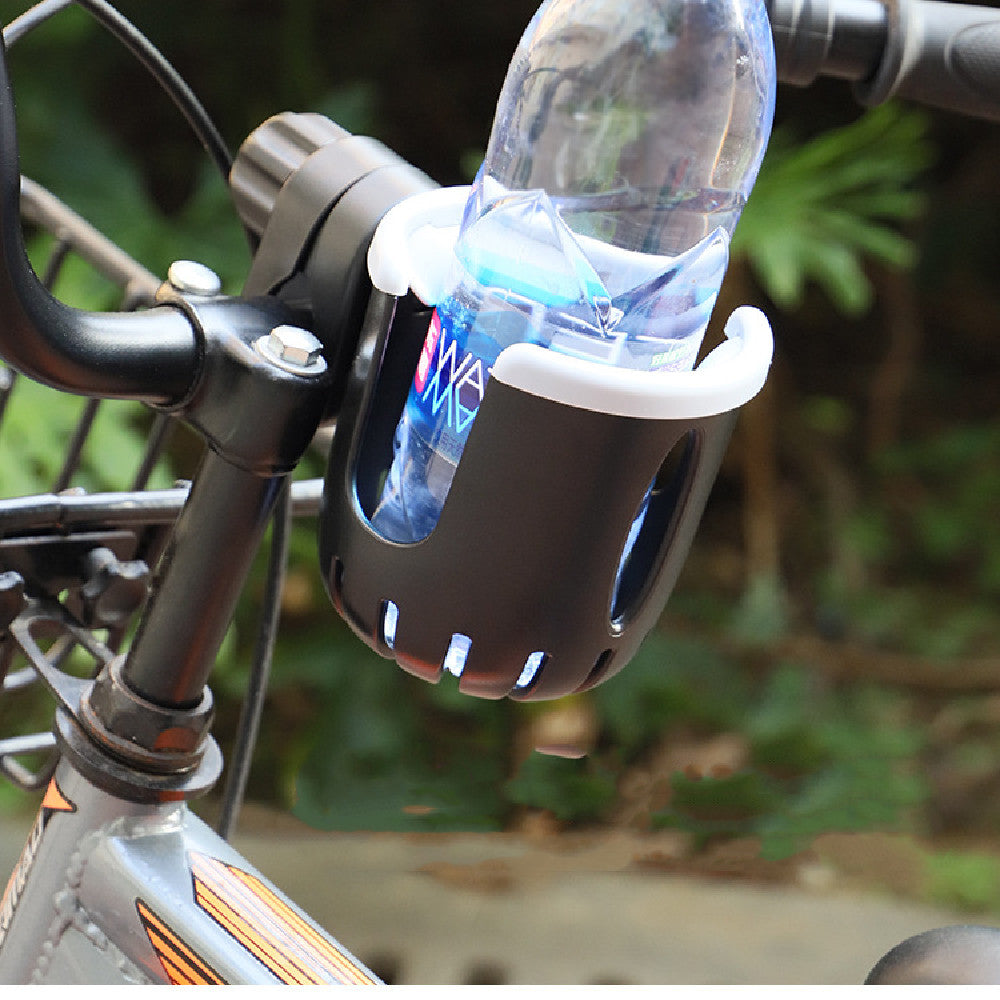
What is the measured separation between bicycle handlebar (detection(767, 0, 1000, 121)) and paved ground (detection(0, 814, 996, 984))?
135 cm

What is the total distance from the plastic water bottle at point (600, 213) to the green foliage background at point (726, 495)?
0.83 m

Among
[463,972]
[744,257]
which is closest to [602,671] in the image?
[463,972]

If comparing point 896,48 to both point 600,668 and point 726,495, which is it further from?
point 726,495

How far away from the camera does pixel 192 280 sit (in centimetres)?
45

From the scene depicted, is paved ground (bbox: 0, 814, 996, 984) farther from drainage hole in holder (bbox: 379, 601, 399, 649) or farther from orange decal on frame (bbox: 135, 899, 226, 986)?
drainage hole in holder (bbox: 379, 601, 399, 649)

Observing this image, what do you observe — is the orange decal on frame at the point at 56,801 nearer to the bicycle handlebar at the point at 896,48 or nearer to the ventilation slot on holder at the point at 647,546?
the ventilation slot on holder at the point at 647,546

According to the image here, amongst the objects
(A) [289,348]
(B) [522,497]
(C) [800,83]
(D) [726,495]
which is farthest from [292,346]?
(D) [726,495]

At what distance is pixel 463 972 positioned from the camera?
1.67 m

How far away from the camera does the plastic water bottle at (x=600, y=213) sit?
0.41 m

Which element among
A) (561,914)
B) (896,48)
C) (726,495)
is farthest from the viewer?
(726,495)

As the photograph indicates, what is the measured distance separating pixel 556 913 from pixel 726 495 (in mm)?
1011
